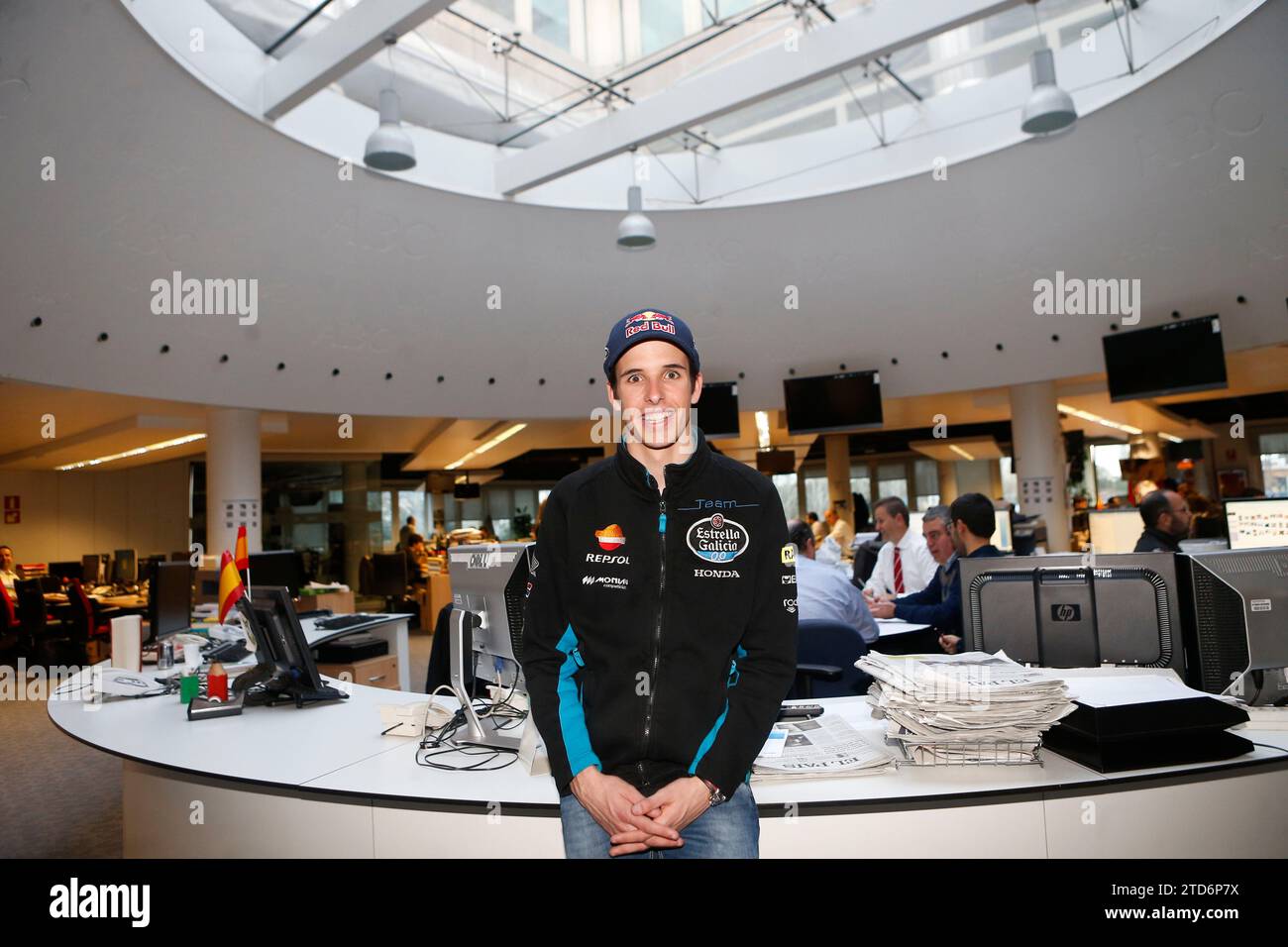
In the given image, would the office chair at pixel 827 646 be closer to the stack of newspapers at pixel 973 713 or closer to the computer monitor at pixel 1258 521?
the stack of newspapers at pixel 973 713

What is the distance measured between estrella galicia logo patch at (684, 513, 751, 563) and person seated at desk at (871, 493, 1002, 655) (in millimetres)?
2344

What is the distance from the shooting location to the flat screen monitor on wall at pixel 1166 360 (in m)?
7.40

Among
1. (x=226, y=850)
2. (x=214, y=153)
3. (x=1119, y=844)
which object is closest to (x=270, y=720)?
(x=226, y=850)

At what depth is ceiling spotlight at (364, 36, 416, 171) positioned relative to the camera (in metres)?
5.78

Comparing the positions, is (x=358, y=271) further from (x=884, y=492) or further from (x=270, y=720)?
(x=884, y=492)

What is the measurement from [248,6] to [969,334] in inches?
297

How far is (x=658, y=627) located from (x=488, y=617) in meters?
1.18

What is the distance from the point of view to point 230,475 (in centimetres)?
862

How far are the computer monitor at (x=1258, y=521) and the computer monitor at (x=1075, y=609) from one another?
106 inches

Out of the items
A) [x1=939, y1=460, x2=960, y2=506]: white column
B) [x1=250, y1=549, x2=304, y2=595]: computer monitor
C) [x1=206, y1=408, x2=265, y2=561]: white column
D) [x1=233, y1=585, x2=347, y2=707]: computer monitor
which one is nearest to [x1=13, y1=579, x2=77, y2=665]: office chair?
[x1=206, y1=408, x2=265, y2=561]: white column

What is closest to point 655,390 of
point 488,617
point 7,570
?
point 488,617

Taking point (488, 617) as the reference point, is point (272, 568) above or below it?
above

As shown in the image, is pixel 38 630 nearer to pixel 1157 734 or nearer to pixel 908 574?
pixel 908 574

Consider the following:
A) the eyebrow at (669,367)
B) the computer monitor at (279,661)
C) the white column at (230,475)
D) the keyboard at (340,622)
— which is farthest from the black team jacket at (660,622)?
the white column at (230,475)
